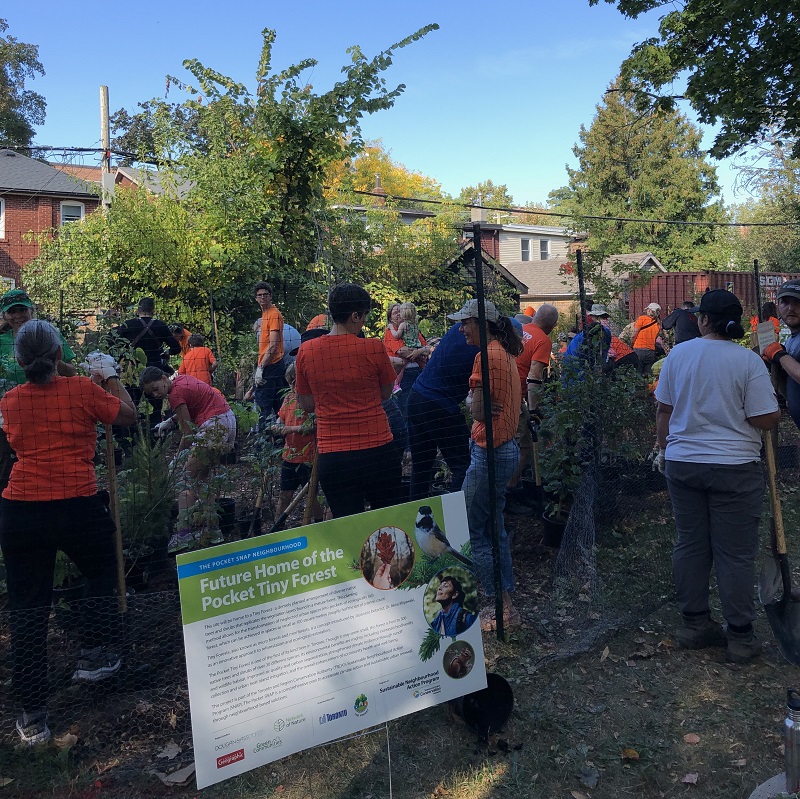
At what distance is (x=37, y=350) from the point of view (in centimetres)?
335

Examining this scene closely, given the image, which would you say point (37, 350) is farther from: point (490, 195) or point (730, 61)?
point (490, 195)

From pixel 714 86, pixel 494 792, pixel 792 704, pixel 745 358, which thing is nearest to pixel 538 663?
pixel 494 792

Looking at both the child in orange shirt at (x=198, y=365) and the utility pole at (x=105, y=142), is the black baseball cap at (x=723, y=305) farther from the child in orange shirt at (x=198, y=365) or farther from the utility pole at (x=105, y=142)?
the utility pole at (x=105, y=142)

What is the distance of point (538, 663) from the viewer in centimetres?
400

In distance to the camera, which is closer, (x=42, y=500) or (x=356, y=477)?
(x=42, y=500)

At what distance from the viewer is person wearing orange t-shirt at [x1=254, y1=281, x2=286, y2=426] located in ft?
25.3

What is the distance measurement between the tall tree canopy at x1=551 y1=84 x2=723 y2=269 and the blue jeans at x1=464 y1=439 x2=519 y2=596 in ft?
121

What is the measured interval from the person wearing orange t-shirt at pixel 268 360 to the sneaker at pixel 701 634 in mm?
4717

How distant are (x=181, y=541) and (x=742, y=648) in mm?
3198

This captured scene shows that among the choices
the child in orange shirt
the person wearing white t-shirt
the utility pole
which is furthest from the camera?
the utility pole

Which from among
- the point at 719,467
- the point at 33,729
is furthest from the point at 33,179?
the point at 719,467

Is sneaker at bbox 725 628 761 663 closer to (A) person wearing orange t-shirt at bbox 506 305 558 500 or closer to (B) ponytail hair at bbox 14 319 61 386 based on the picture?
(A) person wearing orange t-shirt at bbox 506 305 558 500

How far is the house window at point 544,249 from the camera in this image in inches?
1907

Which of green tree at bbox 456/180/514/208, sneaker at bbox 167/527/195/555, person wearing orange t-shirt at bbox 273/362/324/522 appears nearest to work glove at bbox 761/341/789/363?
person wearing orange t-shirt at bbox 273/362/324/522
